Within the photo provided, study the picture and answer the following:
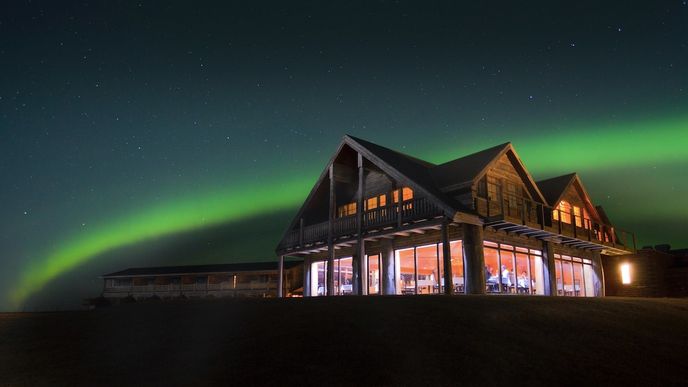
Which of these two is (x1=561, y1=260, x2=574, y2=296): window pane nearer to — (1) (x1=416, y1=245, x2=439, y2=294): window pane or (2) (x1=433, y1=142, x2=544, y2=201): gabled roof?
(2) (x1=433, y1=142, x2=544, y2=201): gabled roof

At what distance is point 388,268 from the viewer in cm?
2752

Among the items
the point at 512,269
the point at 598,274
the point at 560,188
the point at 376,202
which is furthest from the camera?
the point at 598,274

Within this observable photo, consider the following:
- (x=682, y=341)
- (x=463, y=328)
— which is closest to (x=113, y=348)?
(x=463, y=328)

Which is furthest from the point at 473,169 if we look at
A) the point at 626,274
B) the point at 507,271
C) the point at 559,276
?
the point at 626,274

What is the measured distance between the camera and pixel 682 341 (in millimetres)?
13117

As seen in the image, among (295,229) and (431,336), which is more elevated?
(295,229)

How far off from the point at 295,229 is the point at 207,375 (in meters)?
23.7

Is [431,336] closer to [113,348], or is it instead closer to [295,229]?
[113,348]

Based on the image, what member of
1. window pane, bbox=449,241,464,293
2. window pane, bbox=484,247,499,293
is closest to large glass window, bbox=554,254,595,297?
window pane, bbox=484,247,499,293

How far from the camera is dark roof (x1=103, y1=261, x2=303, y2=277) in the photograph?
5222cm

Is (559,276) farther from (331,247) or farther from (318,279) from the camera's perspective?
(318,279)

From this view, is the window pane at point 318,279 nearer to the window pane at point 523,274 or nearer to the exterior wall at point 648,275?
the window pane at point 523,274

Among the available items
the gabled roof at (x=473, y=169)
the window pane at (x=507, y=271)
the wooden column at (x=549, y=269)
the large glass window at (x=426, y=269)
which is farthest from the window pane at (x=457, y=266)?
the wooden column at (x=549, y=269)

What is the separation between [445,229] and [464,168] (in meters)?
5.34
